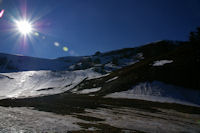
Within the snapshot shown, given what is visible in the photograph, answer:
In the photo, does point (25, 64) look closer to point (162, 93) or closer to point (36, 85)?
point (36, 85)

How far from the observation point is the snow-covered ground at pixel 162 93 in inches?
1140

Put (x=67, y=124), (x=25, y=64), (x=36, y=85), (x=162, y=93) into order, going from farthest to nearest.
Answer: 1. (x=25, y=64)
2. (x=36, y=85)
3. (x=162, y=93)
4. (x=67, y=124)

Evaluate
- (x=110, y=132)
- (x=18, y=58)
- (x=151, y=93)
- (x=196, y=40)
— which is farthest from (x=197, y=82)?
(x=18, y=58)

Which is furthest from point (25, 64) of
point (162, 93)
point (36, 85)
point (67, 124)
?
point (67, 124)

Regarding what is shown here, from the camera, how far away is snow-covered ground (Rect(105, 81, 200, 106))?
95.0 feet

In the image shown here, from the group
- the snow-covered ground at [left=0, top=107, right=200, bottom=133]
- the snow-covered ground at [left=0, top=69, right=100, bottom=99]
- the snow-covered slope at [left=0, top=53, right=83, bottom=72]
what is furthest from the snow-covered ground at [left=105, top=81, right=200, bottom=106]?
the snow-covered slope at [left=0, top=53, right=83, bottom=72]

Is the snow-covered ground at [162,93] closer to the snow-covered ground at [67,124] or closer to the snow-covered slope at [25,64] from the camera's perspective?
the snow-covered ground at [67,124]

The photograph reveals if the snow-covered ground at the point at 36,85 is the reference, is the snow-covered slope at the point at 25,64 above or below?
above

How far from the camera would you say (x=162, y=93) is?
3253 cm

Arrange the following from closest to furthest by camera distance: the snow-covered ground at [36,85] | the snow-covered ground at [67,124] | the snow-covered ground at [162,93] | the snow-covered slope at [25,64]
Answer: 1. the snow-covered ground at [67,124]
2. the snow-covered ground at [162,93]
3. the snow-covered ground at [36,85]
4. the snow-covered slope at [25,64]

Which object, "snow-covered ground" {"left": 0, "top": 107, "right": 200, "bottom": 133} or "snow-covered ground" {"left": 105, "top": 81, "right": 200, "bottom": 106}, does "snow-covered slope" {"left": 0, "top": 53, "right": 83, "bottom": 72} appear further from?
"snow-covered ground" {"left": 0, "top": 107, "right": 200, "bottom": 133}

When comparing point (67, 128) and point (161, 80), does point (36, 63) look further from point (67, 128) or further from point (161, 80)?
point (67, 128)

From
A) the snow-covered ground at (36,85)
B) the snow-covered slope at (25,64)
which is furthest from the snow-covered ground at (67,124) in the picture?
the snow-covered slope at (25,64)

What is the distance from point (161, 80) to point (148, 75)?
4689mm
